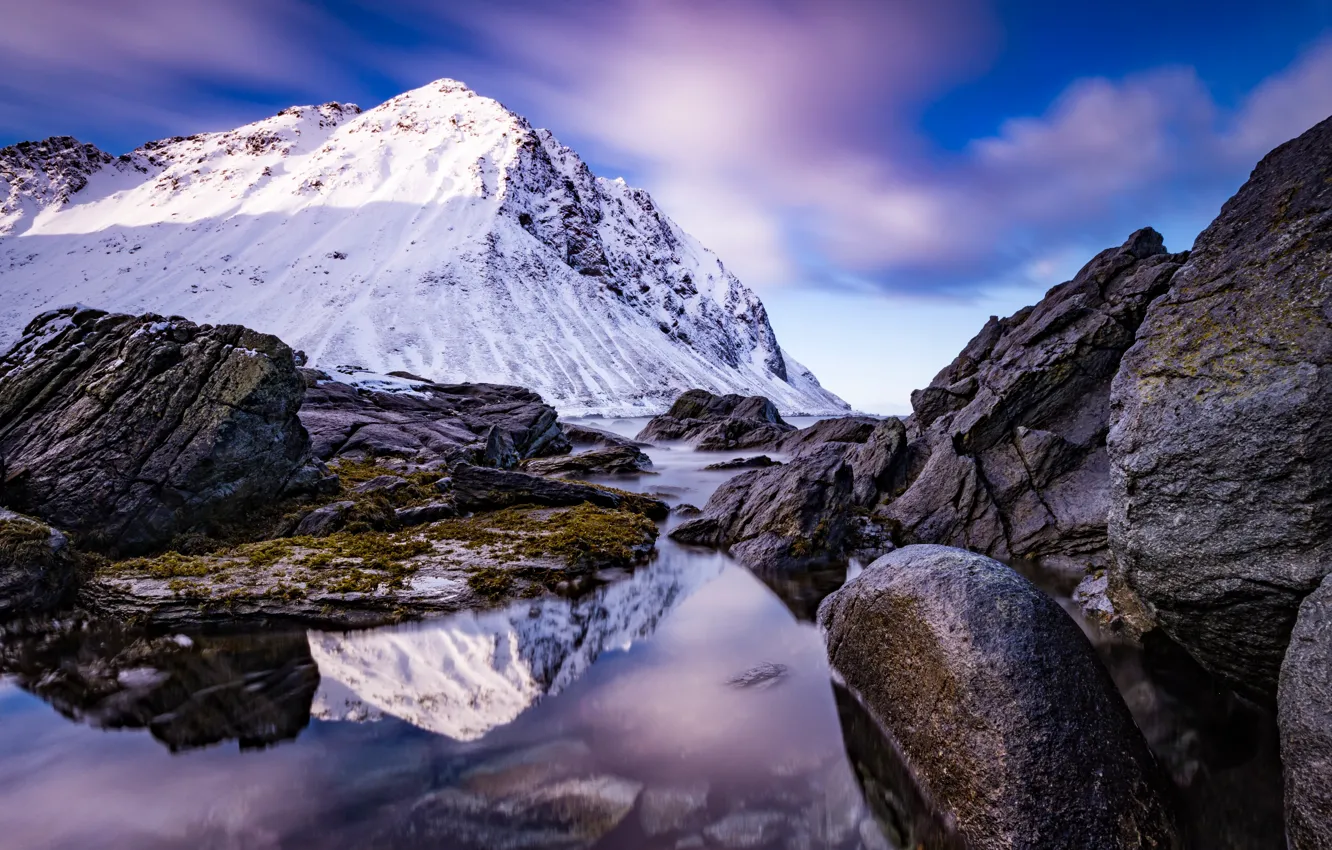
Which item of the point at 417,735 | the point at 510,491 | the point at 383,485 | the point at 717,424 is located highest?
the point at 717,424

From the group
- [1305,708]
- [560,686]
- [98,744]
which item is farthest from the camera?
[560,686]

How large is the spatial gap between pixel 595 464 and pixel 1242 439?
3071 centimetres

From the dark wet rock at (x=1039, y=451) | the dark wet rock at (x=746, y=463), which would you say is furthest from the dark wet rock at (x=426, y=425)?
the dark wet rock at (x=1039, y=451)

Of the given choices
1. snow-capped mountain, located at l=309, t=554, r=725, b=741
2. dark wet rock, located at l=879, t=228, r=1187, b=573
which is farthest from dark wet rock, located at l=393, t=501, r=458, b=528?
dark wet rock, located at l=879, t=228, r=1187, b=573

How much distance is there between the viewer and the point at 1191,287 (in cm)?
807

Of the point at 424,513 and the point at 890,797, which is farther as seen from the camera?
the point at 424,513

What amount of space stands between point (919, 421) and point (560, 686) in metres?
19.1

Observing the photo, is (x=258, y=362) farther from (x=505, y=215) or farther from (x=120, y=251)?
(x=120, y=251)

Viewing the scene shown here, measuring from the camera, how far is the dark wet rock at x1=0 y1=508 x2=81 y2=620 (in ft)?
35.6

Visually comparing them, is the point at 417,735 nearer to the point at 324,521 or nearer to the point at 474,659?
the point at 474,659

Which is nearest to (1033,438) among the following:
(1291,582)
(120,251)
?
(1291,582)

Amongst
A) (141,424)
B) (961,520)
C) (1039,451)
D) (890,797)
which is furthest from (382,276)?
(890,797)

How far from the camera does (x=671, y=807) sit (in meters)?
6.89

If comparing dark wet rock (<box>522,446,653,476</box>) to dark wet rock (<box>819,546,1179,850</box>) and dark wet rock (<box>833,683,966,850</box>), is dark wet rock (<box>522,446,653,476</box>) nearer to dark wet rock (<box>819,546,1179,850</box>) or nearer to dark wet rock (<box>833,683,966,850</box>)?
dark wet rock (<box>833,683,966,850</box>)
